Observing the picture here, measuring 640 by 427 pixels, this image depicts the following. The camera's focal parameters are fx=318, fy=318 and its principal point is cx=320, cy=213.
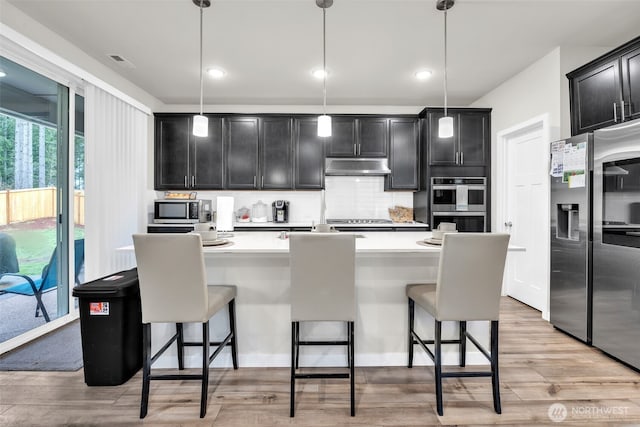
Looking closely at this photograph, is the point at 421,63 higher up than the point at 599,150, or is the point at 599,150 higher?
the point at 421,63

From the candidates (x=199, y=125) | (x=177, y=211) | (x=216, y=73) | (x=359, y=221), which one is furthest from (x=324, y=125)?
(x=177, y=211)

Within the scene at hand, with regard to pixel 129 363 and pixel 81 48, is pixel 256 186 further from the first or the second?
pixel 129 363

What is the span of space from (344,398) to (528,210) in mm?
3080

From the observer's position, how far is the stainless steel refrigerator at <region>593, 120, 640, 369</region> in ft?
7.33

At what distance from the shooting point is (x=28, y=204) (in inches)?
107

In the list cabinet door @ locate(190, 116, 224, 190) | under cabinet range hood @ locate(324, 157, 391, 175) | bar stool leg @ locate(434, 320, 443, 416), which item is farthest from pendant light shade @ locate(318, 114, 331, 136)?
cabinet door @ locate(190, 116, 224, 190)

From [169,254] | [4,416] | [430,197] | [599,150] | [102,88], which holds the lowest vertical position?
[4,416]

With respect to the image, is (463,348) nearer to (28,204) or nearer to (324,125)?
(324,125)

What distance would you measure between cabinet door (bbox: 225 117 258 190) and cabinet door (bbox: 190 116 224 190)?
0.11 m

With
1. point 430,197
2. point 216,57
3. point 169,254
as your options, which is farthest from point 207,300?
point 430,197

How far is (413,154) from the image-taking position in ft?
14.6

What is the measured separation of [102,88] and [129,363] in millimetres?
2644

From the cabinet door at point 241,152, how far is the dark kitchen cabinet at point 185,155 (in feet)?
0.41

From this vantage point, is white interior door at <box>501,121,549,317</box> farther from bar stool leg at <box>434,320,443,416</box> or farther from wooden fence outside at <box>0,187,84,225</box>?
wooden fence outside at <box>0,187,84,225</box>
